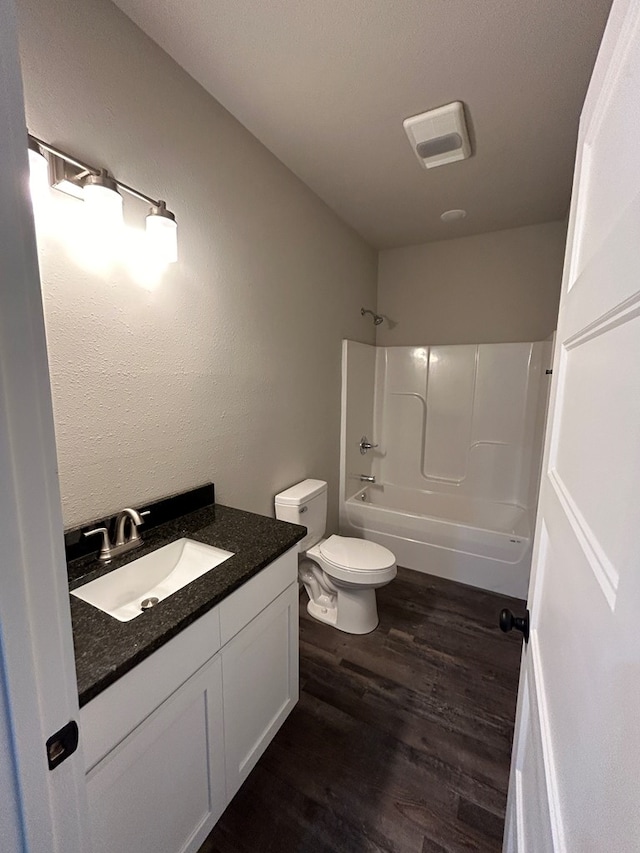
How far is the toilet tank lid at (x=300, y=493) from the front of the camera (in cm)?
202

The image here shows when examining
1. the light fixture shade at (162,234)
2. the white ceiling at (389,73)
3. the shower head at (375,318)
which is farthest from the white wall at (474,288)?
the light fixture shade at (162,234)

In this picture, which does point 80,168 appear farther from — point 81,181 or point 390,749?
point 390,749

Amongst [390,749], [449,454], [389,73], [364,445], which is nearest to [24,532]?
[390,749]

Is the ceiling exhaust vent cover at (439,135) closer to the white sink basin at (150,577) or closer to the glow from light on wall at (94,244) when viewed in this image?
the glow from light on wall at (94,244)

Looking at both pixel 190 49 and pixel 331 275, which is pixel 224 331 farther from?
pixel 331 275

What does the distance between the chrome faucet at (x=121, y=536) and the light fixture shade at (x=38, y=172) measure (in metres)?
0.96

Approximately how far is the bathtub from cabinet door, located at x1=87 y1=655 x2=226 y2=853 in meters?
1.82

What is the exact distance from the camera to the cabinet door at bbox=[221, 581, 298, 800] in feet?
3.64

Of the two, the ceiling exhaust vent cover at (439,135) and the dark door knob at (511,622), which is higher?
the ceiling exhaust vent cover at (439,135)

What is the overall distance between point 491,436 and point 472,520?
0.71 m

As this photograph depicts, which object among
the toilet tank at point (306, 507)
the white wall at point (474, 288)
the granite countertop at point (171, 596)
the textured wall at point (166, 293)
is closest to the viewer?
the granite countertop at point (171, 596)

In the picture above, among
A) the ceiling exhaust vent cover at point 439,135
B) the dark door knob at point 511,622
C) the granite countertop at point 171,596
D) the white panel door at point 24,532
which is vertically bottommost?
the granite countertop at point 171,596

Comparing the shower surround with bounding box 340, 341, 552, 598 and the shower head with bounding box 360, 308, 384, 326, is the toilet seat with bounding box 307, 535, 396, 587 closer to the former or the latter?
the shower surround with bounding box 340, 341, 552, 598

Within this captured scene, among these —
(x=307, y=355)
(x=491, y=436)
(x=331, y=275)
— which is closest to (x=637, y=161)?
(x=307, y=355)
